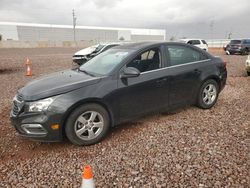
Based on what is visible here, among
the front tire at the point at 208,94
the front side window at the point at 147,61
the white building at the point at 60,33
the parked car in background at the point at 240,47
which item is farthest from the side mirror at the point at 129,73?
the white building at the point at 60,33

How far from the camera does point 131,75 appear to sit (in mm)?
3553

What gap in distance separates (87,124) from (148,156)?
106 centimetres

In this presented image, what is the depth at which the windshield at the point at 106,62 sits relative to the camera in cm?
380

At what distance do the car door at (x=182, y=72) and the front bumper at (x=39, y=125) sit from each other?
7.15 ft

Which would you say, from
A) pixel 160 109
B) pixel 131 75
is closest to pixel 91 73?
pixel 131 75

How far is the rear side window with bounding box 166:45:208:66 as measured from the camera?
4.26 m

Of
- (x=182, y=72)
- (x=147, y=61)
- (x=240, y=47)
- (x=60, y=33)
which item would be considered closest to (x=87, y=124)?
(x=147, y=61)

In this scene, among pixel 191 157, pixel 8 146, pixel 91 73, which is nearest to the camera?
pixel 191 157

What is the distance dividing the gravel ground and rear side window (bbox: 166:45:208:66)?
116cm

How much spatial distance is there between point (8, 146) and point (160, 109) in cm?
270

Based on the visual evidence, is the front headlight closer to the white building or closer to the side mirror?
the side mirror

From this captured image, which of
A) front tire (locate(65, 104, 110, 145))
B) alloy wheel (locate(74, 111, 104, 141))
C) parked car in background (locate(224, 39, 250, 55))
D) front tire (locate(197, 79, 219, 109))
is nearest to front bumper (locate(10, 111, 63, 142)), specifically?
front tire (locate(65, 104, 110, 145))

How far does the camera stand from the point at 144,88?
12.4 feet

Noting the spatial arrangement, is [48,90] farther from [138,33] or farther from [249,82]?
A: [138,33]
